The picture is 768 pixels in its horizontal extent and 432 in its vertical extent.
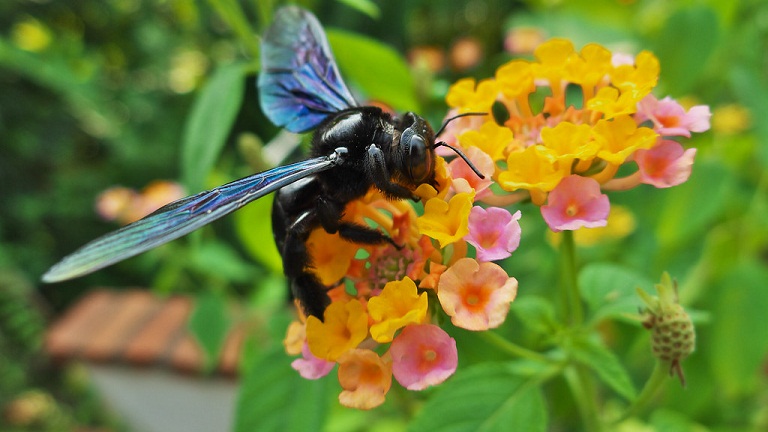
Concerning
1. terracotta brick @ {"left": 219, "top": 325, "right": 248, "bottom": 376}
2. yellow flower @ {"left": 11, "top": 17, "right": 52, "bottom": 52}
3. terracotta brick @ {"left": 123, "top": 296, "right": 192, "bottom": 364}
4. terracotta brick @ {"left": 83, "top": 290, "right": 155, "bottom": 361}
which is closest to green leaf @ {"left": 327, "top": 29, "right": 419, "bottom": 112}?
terracotta brick @ {"left": 219, "top": 325, "right": 248, "bottom": 376}

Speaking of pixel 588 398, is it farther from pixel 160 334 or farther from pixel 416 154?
pixel 160 334

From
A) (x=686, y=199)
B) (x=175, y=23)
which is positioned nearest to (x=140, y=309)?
(x=175, y=23)

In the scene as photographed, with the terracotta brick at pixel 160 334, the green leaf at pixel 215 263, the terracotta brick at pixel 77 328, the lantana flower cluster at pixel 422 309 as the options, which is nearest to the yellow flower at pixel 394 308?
the lantana flower cluster at pixel 422 309

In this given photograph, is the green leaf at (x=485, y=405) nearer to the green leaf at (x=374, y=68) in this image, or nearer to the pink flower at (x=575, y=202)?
the pink flower at (x=575, y=202)

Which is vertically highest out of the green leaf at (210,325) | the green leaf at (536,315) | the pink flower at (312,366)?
the pink flower at (312,366)

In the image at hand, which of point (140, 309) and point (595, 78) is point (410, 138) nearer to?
point (595, 78)
